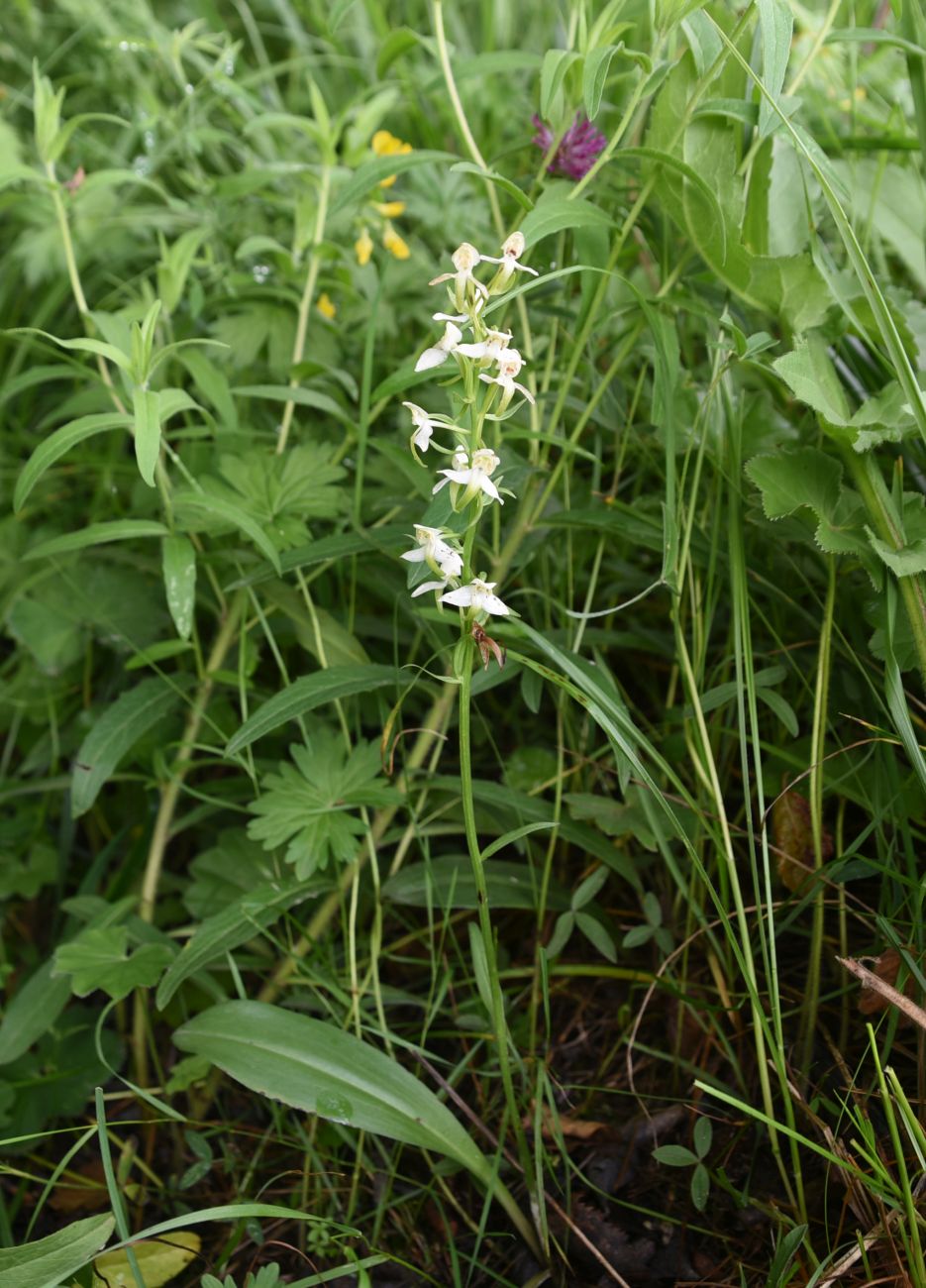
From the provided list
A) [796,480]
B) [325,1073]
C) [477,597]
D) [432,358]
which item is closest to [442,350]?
[432,358]

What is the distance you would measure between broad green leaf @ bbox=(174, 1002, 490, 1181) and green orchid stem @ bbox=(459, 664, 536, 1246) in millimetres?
57

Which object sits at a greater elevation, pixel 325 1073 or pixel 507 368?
pixel 507 368

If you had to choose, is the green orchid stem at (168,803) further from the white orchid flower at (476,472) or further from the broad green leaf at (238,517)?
the white orchid flower at (476,472)

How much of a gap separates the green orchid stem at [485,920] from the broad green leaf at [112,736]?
1.61 ft

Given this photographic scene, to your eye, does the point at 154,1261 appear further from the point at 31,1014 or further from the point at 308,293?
the point at 308,293

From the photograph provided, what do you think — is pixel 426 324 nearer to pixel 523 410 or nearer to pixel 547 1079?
pixel 523 410

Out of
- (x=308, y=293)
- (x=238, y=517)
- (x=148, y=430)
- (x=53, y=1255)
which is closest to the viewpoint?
(x=53, y=1255)

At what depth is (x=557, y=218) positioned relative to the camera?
1086mm

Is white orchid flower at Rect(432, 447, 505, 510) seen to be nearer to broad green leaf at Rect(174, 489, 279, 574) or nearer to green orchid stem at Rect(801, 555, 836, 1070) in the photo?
broad green leaf at Rect(174, 489, 279, 574)

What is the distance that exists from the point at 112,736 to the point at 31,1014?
39 cm

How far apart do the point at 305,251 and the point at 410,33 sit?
1.42 feet

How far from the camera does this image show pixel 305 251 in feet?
5.50

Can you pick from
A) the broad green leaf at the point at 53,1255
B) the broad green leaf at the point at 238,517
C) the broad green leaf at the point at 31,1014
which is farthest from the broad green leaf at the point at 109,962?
the broad green leaf at the point at 238,517

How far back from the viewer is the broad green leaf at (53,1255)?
97 centimetres
